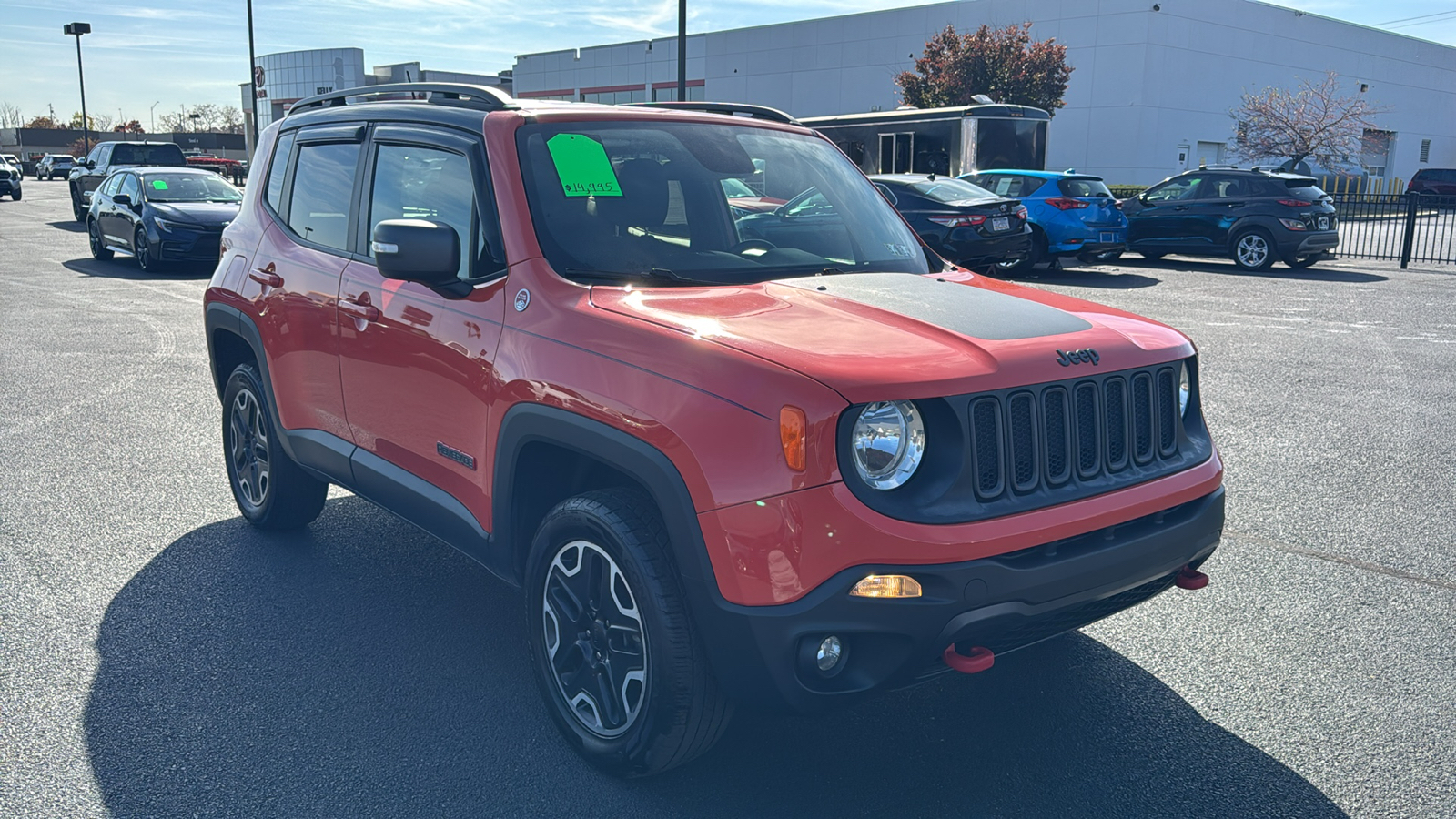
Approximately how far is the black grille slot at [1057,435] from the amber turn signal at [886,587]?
54 centimetres

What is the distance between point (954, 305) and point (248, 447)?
3603mm

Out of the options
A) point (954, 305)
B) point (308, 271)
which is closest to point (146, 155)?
point (308, 271)

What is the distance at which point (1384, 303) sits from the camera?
1477 centimetres

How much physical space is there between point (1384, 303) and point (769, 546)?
1480cm

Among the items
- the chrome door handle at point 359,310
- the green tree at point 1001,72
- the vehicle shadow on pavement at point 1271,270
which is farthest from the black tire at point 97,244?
the green tree at point 1001,72

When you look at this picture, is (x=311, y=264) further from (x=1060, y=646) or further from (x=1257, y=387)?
(x=1257, y=387)

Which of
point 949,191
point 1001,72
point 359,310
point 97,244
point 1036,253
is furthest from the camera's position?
point 1001,72

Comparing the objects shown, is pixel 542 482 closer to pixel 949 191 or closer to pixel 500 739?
pixel 500 739

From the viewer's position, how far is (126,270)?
18.4 metres

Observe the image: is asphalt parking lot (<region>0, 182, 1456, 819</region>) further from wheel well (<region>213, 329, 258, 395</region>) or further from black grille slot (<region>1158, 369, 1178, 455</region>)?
black grille slot (<region>1158, 369, 1178, 455</region>)

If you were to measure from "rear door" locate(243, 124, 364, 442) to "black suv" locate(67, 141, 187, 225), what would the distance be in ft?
82.3

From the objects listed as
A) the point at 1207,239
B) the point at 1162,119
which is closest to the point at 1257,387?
the point at 1207,239

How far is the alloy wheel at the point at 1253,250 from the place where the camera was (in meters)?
19.0

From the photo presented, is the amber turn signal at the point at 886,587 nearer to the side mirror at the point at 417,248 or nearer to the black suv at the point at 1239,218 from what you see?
the side mirror at the point at 417,248
